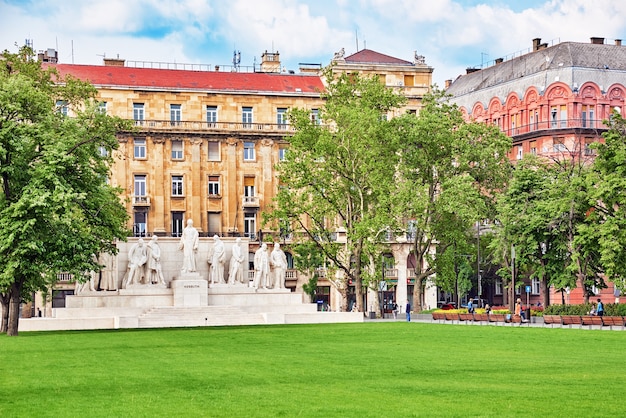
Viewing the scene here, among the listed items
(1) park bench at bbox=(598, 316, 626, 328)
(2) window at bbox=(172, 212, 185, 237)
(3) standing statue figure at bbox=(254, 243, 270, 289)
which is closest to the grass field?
(1) park bench at bbox=(598, 316, 626, 328)

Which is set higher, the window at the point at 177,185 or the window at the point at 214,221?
the window at the point at 177,185

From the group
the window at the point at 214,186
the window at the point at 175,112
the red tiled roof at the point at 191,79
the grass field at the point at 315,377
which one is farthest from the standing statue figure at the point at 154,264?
the window at the point at 175,112

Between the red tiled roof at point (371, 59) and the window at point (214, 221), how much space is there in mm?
18448

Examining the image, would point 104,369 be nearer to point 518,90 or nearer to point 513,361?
point 513,361

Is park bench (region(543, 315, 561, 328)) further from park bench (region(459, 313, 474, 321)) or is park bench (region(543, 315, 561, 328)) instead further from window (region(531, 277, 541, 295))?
window (region(531, 277, 541, 295))

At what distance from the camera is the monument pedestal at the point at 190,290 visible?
224 feet

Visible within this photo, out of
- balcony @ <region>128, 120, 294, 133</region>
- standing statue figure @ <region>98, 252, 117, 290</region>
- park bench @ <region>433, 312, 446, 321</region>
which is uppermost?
balcony @ <region>128, 120, 294, 133</region>

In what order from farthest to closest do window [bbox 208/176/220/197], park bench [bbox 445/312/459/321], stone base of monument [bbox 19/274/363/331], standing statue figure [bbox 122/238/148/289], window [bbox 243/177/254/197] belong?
window [bbox 243/177/254/197] < window [bbox 208/176/220/197] < park bench [bbox 445/312/459/321] < standing statue figure [bbox 122/238/148/289] < stone base of monument [bbox 19/274/363/331]

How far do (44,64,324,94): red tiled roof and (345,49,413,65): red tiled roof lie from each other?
3713mm

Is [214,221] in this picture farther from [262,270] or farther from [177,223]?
[262,270]

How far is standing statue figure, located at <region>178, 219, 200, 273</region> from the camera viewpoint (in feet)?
229

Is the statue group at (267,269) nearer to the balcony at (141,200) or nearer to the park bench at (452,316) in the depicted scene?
the park bench at (452,316)

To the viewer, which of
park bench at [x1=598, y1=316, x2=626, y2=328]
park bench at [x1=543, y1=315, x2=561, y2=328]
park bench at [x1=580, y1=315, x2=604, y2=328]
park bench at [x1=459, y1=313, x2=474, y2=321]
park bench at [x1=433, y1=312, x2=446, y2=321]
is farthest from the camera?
park bench at [x1=433, y1=312, x2=446, y2=321]

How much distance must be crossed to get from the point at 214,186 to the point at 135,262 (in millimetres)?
34084
